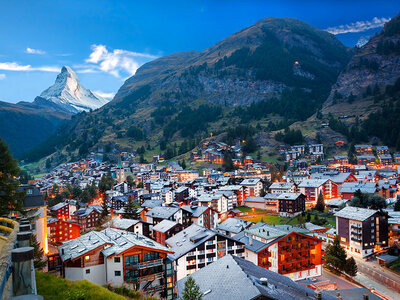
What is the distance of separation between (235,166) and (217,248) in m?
99.1

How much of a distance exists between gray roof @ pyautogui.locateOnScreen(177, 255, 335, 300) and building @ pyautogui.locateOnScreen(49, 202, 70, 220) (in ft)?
217

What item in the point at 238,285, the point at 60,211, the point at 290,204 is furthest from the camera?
the point at 60,211

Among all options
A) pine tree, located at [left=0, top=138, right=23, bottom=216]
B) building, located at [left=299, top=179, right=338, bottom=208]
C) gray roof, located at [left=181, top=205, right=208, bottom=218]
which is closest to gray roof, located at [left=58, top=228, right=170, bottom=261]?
Result: pine tree, located at [left=0, top=138, right=23, bottom=216]

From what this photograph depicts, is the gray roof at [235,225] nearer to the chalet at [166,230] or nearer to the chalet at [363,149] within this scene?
the chalet at [166,230]

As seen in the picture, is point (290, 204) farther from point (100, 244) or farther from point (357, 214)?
point (100, 244)

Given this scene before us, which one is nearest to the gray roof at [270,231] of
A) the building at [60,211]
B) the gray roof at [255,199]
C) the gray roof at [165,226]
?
the gray roof at [165,226]

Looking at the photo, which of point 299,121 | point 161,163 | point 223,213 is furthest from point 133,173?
point 299,121

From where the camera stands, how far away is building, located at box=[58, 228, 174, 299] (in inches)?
1156

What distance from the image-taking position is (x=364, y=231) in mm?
55062

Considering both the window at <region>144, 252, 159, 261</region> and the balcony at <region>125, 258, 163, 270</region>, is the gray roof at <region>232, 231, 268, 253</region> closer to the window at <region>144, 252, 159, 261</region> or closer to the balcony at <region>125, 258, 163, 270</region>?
the balcony at <region>125, 258, 163, 270</region>

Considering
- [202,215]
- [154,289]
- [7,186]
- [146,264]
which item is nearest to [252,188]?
[202,215]

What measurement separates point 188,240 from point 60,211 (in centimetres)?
5310

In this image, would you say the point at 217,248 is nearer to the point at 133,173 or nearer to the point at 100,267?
the point at 100,267

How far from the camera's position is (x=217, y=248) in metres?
45.4
